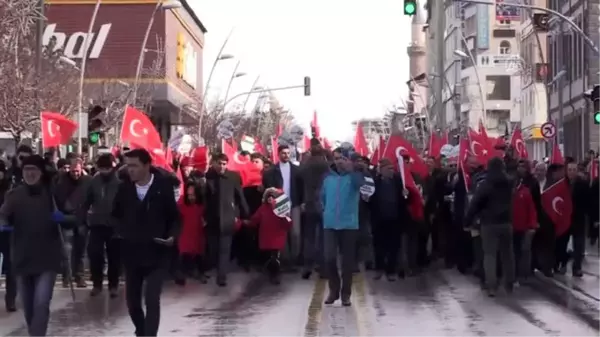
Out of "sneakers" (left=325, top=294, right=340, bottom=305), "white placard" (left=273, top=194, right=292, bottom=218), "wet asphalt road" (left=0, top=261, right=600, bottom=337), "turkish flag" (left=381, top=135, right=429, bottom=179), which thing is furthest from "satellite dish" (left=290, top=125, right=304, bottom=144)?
"sneakers" (left=325, top=294, right=340, bottom=305)

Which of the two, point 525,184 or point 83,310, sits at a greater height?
point 525,184

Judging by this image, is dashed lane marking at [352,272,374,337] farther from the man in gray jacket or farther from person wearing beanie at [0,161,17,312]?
person wearing beanie at [0,161,17,312]

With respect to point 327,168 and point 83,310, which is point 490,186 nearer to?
point 327,168

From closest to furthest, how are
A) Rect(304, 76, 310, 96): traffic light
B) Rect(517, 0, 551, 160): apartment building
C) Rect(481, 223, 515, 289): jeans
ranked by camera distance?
Rect(481, 223, 515, 289): jeans → Rect(304, 76, 310, 96): traffic light → Rect(517, 0, 551, 160): apartment building

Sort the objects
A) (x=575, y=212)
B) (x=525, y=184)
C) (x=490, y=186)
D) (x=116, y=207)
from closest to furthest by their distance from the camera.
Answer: (x=116, y=207) < (x=490, y=186) < (x=525, y=184) < (x=575, y=212)

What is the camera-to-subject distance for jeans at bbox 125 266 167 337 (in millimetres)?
11547

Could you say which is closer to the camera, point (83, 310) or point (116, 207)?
point (116, 207)

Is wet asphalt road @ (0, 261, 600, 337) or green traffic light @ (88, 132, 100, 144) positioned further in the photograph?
green traffic light @ (88, 132, 100, 144)

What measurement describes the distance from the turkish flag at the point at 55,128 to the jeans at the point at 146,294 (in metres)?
10.1

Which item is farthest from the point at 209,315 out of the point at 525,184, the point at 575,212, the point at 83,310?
the point at 575,212

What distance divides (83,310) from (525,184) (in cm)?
655

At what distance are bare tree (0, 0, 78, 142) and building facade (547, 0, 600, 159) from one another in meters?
22.1

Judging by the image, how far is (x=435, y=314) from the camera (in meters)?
15.9

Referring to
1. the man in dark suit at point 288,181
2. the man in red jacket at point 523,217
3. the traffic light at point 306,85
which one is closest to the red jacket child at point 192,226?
the man in dark suit at point 288,181
